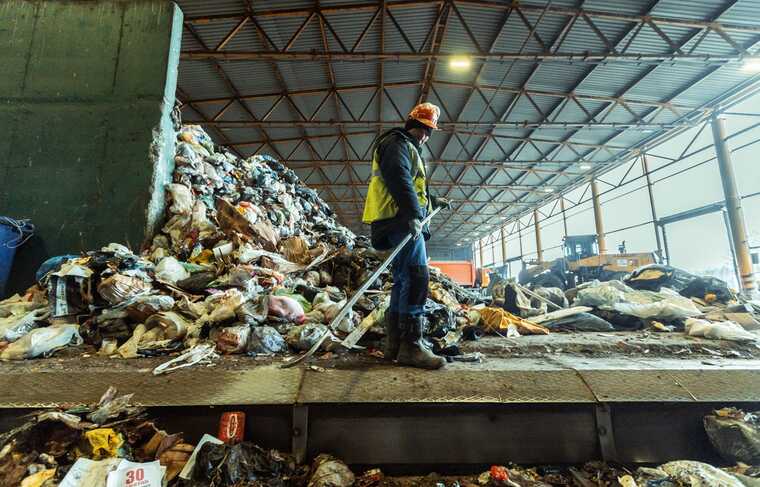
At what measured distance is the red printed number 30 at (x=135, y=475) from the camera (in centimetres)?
125

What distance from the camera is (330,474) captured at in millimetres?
1399

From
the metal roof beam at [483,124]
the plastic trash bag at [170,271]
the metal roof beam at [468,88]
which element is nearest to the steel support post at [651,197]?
the metal roof beam at [483,124]

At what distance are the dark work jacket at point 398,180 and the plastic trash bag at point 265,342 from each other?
3.30ft

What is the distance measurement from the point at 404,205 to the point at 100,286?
2.31m

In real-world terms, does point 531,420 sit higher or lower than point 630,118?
lower

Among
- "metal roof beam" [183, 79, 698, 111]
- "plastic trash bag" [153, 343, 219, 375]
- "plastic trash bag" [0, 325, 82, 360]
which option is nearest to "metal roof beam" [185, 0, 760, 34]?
"metal roof beam" [183, 79, 698, 111]

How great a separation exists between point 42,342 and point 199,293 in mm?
958

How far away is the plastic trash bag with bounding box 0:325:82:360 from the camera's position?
1979 millimetres

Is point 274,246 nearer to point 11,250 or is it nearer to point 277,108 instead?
point 11,250

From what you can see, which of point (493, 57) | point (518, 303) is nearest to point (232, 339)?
point (518, 303)

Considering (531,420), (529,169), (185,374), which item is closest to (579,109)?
(529,169)

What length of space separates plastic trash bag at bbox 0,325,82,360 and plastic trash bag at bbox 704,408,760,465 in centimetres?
380

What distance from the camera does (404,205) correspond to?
2.08 metres

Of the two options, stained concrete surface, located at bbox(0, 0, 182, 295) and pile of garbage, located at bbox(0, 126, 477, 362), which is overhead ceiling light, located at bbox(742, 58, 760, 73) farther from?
stained concrete surface, located at bbox(0, 0, 182, 295)
